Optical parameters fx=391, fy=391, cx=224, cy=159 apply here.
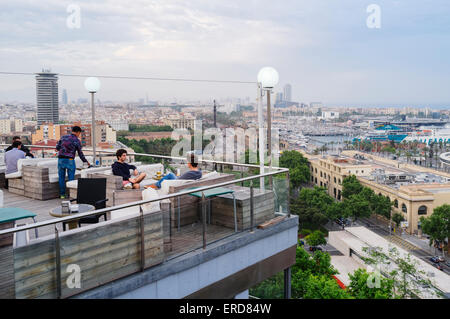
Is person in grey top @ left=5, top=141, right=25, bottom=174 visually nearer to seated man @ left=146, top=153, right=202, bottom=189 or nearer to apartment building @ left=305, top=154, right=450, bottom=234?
seated man @ left=146, top=153, right=202, bottom=189

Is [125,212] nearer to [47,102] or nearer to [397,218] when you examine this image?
[47,102]

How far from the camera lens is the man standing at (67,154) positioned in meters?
6.29

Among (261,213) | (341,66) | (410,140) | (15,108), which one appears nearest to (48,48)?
(15,108)

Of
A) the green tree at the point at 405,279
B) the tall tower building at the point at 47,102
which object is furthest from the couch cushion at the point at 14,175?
the green tree at the point at 405,279

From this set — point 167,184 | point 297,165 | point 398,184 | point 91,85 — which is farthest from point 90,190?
point 297,165

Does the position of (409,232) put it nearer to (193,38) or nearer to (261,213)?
(261,213)

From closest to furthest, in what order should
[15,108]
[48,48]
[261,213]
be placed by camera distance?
[261,213] < [15,108] < [48,48]

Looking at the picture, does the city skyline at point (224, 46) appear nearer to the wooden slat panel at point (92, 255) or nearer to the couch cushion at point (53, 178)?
the couch cushion at point (53, 178)

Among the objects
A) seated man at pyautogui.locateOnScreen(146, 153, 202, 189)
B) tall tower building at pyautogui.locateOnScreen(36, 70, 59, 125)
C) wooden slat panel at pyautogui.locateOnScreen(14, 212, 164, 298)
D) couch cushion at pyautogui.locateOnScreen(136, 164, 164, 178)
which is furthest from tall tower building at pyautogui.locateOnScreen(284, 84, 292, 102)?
wooden slat panel at pyautogui.locateOnScreen(14, 212, 164, 298)

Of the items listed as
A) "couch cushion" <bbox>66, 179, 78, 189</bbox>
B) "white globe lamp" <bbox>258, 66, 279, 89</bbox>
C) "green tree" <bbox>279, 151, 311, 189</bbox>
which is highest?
"white globe lamp" <bbox>258, 66, 279, 89</bbox>

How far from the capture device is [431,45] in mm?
150875

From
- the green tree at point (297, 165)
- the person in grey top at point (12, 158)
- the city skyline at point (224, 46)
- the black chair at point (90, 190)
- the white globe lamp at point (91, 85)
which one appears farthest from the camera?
the green tree at point (297, 165)

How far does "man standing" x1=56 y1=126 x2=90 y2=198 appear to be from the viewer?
629 cm
